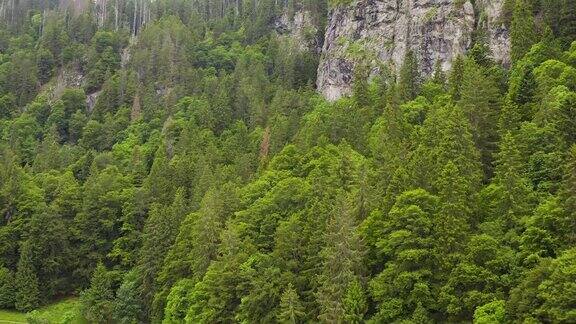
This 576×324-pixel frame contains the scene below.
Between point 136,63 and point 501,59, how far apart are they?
9038 cm

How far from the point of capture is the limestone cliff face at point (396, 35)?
104 metres

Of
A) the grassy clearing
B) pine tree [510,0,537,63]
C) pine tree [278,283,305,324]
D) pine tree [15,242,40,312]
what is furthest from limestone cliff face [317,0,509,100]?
pine tree [15,242,40,312]

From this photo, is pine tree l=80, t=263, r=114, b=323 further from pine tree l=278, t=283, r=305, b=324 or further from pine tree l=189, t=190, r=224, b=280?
pine tree l=278, t=283, r=305, b=324

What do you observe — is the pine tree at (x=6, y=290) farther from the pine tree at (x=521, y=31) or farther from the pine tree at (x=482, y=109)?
the pine tree at (x=521, y=31)

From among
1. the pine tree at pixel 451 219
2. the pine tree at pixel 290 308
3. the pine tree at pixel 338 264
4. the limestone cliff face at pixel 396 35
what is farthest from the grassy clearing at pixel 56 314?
the limestone cliff face at pixel 396 35

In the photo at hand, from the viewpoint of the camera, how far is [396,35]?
11700cm

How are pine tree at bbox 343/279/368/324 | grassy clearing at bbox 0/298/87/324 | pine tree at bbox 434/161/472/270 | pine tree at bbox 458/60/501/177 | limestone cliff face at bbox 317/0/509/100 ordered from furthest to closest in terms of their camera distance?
limestone cliff face at bbox 317/0/509/100
grassy clearing at bbox 0/298/87/324
pine tree at bbox 458/60/501/177
pine tree at bbox 343/279/368/324
pine tree at bbox 434/161/472/270

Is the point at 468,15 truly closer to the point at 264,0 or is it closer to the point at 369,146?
the point at 369,146

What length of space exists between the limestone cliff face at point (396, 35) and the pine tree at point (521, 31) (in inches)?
241

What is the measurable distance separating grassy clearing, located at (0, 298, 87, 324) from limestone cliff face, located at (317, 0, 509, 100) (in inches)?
2459

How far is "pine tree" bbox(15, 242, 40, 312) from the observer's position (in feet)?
274

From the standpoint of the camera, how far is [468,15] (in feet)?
345

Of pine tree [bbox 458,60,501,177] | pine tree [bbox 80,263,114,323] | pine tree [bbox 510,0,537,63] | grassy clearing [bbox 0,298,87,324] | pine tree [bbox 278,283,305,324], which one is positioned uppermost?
pine tree [bbox 510,0,537,63]

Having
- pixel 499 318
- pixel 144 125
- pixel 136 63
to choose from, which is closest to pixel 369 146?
pixel 499 318
